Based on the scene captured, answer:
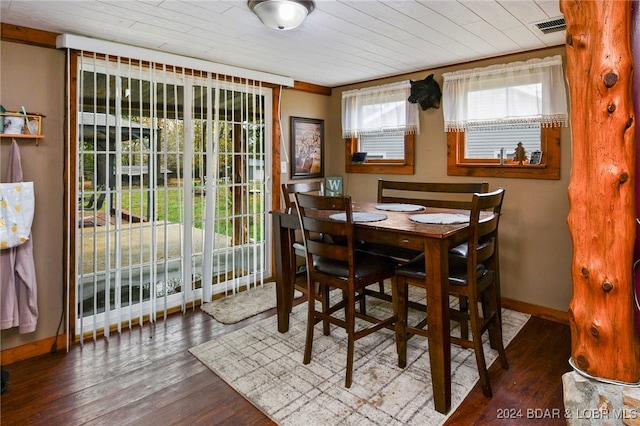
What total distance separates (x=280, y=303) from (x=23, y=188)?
1795 mm

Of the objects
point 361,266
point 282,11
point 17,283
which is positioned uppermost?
point 282,11

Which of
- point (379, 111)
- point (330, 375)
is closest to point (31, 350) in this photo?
point (330, 375)

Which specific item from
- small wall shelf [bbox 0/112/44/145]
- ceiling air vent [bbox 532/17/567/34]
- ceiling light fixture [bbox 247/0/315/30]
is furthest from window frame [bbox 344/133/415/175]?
small wall shelf [bbox 0/112/44/145]

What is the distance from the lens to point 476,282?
2.06 metres

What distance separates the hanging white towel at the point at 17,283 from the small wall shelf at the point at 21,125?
71 mm

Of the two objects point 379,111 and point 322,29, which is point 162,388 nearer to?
point 322,29

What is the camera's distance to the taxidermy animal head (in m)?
3.61

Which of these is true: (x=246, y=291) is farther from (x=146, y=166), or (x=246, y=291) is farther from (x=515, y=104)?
(x=515, y=104)

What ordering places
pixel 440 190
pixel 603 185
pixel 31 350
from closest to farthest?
pixel 603 185
pixel 31 350
pixel 440 190

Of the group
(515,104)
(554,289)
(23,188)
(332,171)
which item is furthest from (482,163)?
(23,188)

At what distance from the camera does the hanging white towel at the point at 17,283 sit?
7.77ft

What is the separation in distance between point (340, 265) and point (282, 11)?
145 centimetres

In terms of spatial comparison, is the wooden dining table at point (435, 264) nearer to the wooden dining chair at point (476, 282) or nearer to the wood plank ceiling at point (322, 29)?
the wooden dining chair at point (476, 282)

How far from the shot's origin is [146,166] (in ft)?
9.85
